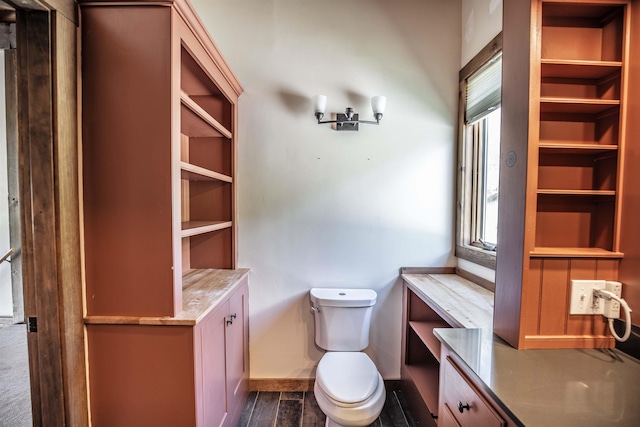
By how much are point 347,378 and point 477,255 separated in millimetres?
1100

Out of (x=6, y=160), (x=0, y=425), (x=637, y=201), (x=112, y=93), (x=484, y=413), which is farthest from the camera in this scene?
(x=6, y=160)

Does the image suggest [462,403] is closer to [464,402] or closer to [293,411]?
[464,402]

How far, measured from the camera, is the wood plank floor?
167cm

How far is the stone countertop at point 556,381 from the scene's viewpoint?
662 mm

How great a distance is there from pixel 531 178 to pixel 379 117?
111 centimetres

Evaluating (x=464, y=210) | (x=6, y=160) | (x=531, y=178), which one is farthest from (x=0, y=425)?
(x=464, y=210)

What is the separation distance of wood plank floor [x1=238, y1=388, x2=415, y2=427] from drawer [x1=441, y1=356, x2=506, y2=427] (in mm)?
896

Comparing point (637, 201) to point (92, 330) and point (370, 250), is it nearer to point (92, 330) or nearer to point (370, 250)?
point (370, 250)

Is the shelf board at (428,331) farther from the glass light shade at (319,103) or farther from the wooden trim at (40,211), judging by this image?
the wooden trim at (40,211)

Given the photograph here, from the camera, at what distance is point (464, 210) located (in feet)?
6.28

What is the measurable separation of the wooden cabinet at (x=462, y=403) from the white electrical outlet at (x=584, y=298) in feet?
1.56

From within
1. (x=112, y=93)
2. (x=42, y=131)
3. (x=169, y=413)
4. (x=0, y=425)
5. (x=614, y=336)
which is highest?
(x=112, y=93)

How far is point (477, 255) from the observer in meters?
1.71

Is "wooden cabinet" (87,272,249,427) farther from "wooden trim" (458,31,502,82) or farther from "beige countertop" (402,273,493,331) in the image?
"wooden trim" (458,31,502,82)
